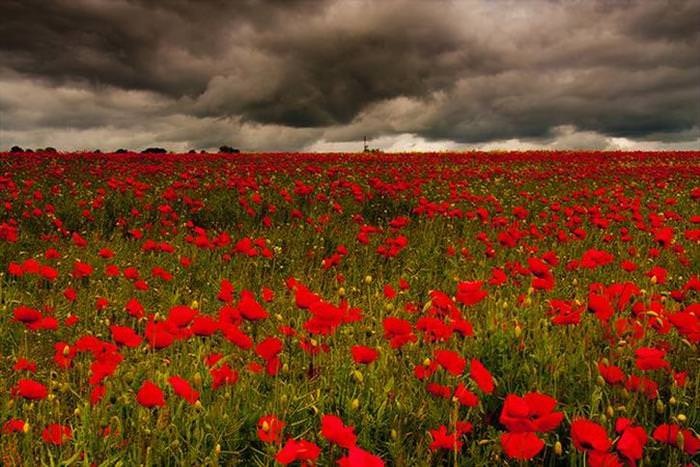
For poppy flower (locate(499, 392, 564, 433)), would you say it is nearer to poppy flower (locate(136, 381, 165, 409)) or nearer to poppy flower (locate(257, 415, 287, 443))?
poppy flower (locate(257, 415, 287, 443))

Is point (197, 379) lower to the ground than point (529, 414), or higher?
lower

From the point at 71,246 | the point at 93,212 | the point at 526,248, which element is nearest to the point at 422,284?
the point at 526,248

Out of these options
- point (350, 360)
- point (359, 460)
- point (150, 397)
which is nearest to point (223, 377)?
point (150, 397)

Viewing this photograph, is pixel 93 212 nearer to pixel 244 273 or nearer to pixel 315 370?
pixel 244 273

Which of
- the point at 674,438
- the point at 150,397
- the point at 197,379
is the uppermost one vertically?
the point at 150,397

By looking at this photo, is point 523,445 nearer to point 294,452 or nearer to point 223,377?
point 294,452

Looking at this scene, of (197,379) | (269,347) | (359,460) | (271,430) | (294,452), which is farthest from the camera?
(197,379)

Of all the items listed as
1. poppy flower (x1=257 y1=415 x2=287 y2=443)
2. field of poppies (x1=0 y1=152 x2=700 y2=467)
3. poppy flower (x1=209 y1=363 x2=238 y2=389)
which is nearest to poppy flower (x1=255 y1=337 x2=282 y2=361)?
field of poppies (x1=0 y1=152 x2=700 y2=467)

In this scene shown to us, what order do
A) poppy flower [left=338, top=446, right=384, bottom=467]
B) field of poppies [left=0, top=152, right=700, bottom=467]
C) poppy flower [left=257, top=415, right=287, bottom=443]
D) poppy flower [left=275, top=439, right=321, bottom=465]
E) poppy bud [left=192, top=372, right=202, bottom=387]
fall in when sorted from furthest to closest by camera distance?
poppy bud [left=192, top=372, right=202, bottom=387]
field of poppies [left=0, top=152, right=700, bottom=467]
poppy flower [left=257, top=415, right=287, bottom=443]
poppy flower [left=275, top=439, right=321, bottom=465]
poppy flower [left=338, top=446, right=384, bottom=467]

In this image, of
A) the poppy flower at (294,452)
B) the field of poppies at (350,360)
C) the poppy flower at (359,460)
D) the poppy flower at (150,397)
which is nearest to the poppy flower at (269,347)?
the field of poppies at (350,360)

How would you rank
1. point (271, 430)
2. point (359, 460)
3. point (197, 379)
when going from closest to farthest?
1. point (359, 460)
2. point (271, 430)
3. point (197, 379)

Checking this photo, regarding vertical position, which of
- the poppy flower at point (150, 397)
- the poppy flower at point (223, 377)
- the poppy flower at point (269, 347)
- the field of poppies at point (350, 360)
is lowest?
the field of poppies at point (350, 360)

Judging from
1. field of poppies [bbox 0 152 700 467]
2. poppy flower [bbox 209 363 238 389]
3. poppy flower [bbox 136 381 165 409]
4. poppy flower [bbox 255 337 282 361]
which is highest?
poppy flower [bbox 255 337 282 361]

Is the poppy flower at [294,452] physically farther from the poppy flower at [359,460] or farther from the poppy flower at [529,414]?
the poppy flower at [529,414]
